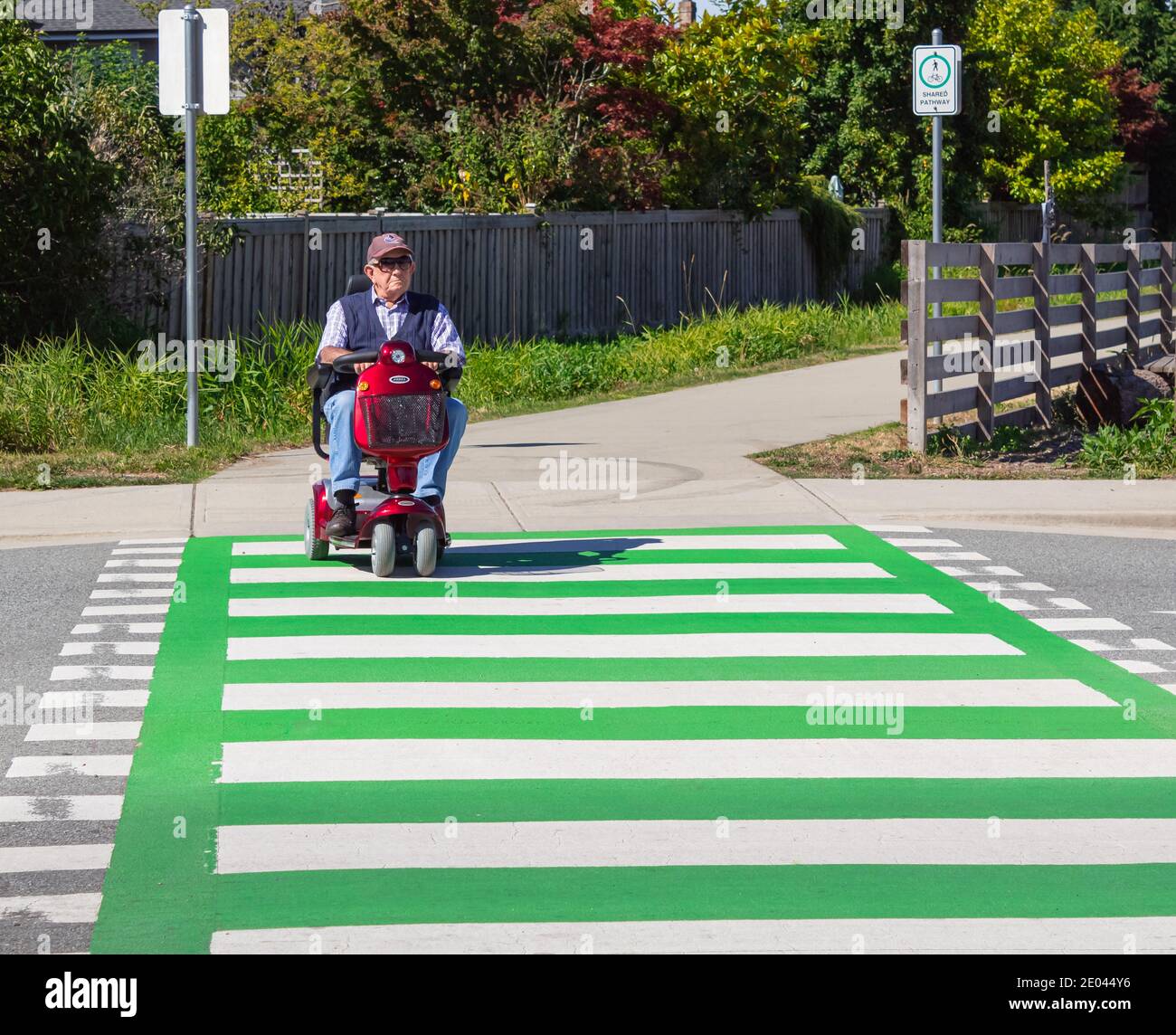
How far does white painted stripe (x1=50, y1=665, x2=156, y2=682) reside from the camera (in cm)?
771

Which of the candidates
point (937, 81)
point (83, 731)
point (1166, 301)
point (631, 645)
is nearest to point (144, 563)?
point (631, 645)

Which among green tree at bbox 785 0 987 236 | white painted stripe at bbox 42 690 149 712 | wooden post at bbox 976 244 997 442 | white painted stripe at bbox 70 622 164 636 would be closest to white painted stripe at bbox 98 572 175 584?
white painted stripe at bbox 70 622 164 636

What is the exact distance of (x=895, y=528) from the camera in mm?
11641

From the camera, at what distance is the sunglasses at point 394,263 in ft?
31.6

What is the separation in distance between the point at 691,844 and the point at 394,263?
486 cm

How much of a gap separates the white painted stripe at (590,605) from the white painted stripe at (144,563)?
1.12 m

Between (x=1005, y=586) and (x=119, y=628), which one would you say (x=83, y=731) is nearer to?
(x=119, y=628)

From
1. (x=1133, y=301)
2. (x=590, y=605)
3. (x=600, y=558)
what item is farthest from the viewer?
(x=1133, y=301)

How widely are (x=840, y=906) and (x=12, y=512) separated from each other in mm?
7703

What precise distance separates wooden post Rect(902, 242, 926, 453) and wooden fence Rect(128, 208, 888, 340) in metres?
6.82

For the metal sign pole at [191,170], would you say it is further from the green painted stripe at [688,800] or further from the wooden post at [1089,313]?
the wooden post at [1089,313]

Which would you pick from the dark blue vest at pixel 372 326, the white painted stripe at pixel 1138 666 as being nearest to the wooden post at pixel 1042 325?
the dark blue vest at pixel 372 326

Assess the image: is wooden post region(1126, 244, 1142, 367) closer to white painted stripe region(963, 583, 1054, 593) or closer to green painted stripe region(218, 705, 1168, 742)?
white painted stripe region(963, 583, 1054, 593)
